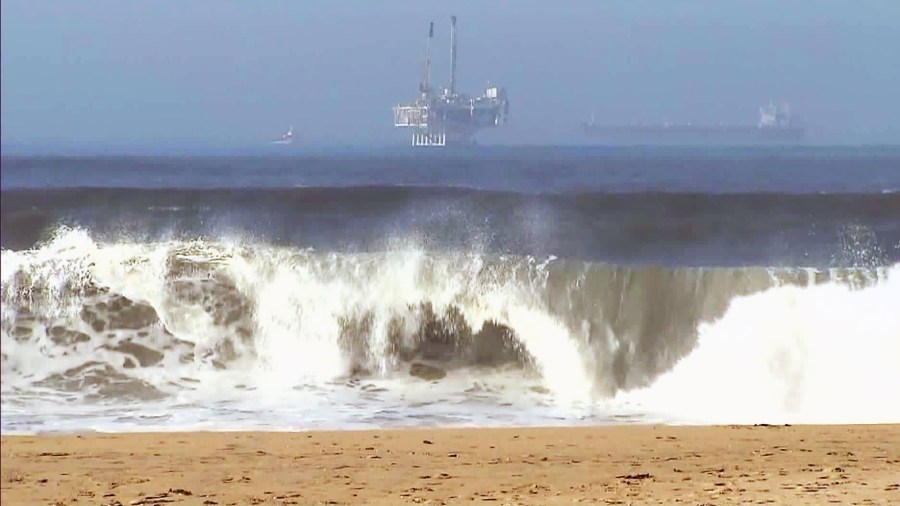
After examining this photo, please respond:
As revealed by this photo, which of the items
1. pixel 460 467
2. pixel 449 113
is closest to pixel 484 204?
pixel 449 113

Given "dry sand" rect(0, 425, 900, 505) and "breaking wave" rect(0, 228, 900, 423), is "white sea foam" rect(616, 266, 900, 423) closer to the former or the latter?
"breaking wave" rect(0, 228, 900, 423)

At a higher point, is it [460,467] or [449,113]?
[449,113]

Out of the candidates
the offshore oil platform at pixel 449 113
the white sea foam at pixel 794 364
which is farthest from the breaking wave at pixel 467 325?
the offshore oil platform at pixel 449 113

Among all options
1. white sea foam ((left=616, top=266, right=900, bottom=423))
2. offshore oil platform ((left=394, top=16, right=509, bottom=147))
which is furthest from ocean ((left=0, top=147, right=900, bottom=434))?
offshore oil platform ((left=394, top=16, right=509, bottom=147))

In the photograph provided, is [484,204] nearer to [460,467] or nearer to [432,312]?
[432,312]

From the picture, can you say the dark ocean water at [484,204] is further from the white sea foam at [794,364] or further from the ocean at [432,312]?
the white sea foam at [794,364]

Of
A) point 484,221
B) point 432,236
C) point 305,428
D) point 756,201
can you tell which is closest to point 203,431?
point 305,428
